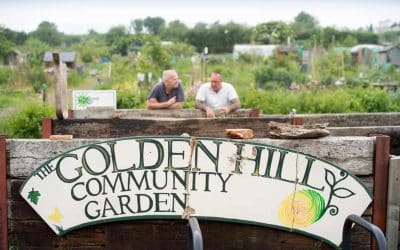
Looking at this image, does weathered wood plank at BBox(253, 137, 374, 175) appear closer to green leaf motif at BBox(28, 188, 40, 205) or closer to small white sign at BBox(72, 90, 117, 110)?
green leaf motif at BBox(28, 188, 40, 205)

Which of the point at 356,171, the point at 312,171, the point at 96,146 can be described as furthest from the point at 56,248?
the point at 356,171

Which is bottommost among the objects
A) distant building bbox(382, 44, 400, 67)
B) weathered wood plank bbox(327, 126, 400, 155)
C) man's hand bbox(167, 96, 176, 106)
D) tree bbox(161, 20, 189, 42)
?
weathered wood plank bbox(327, 126, 400, 155)

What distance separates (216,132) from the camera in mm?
4355

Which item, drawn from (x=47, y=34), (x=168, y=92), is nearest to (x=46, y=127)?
(x=168, y=92)

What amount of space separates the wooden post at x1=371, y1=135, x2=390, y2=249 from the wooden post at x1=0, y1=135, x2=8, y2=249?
2277 millimetres

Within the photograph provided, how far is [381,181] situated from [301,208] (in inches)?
21.6

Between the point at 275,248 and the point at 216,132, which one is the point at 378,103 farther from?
the point at 275,248

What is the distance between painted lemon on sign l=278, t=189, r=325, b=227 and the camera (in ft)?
10.5

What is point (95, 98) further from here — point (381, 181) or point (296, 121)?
point (381, 181)

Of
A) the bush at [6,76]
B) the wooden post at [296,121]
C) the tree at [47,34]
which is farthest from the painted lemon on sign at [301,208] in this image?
the tree at [47,34]

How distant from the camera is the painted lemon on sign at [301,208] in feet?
10.5

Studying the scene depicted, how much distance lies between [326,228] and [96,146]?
4.93 feet

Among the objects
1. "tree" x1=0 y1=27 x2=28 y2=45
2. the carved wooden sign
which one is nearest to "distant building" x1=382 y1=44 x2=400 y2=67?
"tree" x1=0 y1=27 x2=28 y2=45

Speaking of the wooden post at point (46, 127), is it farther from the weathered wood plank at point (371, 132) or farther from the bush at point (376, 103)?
the bush at point (376, 103)
